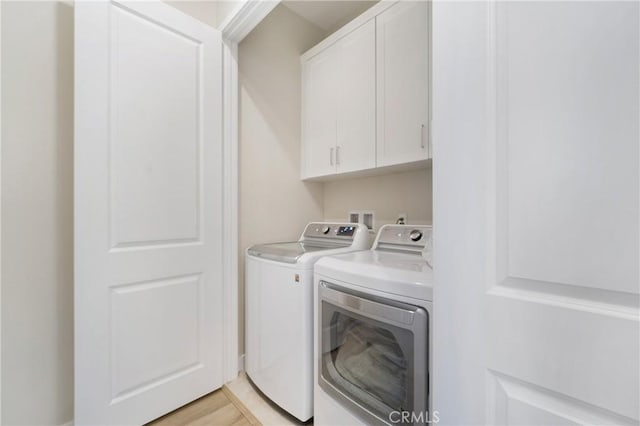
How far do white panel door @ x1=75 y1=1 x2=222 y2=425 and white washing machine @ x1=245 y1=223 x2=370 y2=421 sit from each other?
25 centimetres

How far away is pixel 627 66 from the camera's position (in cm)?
42

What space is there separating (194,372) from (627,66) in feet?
6.77

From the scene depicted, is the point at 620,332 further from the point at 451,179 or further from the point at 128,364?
the point at 128,364

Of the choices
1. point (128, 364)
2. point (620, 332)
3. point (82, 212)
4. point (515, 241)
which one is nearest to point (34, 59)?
point (82, 212)

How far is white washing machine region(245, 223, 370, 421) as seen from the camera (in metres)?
1.32

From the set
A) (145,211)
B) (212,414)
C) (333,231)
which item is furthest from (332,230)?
(212,414)

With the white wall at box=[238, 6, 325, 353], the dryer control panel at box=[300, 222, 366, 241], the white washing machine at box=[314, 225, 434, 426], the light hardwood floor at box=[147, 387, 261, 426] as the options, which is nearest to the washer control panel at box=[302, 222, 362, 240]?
the dryer control panel at box=[300, 222, 366, 241]

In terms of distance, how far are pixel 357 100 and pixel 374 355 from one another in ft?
5.04

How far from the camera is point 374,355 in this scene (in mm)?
1078

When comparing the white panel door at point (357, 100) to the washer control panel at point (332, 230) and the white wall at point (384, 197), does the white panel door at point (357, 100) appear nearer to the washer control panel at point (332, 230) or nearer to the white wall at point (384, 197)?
the white wall at point (384, 197)

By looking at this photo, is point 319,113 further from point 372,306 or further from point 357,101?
point 372,306

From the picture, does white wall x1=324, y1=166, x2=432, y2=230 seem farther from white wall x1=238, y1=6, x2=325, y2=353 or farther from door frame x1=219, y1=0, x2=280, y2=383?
door frame x1=219, y1=0, x2=280, y2=383

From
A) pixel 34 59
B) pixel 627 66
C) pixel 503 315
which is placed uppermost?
pixel 34 59

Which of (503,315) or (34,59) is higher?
(34,59)
